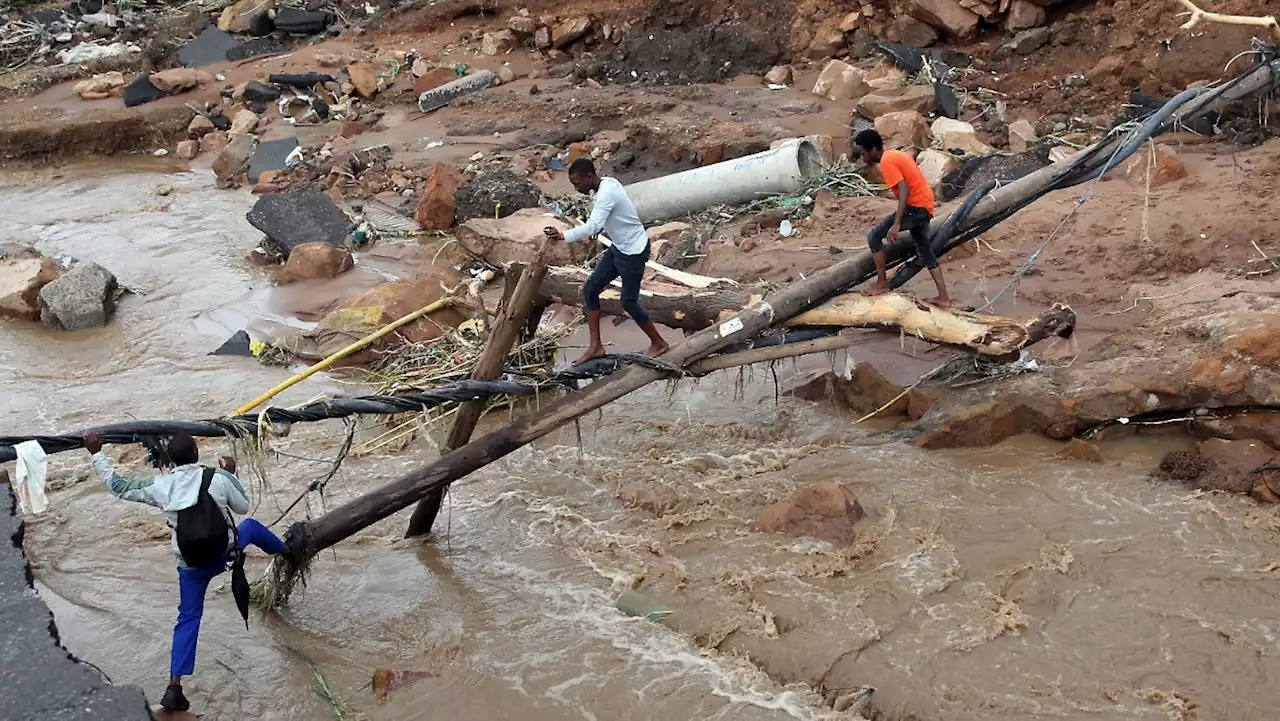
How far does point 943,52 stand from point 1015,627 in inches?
404

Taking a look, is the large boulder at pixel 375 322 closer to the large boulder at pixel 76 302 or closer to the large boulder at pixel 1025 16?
the large boulder at pixel 76 302

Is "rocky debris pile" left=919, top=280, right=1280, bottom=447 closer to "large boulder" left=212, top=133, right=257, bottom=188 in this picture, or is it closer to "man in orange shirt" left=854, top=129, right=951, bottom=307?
"man in orange shirt" left=854, top=129, right=951, bottom=307

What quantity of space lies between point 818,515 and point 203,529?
332cm

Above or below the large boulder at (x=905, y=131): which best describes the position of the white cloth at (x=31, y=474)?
above

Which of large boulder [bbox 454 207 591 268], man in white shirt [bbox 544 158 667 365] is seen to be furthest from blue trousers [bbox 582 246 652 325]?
large boulder [bbox 454 207 591 268]

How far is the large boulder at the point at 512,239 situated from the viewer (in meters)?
10.0

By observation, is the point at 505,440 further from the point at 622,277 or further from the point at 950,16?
the point at 950,16

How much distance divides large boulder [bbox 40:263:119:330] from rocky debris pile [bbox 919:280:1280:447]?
332 inches

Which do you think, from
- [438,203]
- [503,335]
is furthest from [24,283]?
[503,335]

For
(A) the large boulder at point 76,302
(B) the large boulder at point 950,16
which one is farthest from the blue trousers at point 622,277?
(B) the large boulder at point 950,16

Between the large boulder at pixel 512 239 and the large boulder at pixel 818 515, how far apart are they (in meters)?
3.99

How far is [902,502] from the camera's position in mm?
6578

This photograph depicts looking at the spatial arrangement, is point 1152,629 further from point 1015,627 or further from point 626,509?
point 626,509

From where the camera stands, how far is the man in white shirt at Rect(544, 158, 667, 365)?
5.86 metres
